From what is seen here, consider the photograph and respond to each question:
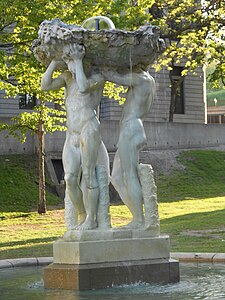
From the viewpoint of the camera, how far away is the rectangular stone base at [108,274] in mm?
10836

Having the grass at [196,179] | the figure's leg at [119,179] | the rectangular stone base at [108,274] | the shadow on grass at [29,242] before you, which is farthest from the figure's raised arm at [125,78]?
the grass at [196,179]

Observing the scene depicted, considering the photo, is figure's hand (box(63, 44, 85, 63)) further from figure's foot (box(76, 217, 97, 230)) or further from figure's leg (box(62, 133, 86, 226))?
figure's foot (box(76, 217, 97, 230))

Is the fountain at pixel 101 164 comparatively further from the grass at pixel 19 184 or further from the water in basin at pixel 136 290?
the grass at pixel 19 184

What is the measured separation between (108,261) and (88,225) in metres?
0.59

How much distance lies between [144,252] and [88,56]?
9.72ft

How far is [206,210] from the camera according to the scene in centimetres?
2898

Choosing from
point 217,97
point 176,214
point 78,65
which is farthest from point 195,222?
point 217,97

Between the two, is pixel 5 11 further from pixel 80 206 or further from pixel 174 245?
pixel 80 206

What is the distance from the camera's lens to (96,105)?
11781 mm

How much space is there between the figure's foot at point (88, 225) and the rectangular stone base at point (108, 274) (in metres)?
0.57

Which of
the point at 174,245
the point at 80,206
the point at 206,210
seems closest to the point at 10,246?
the point at 174,245

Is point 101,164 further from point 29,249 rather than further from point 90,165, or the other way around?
point 29,249

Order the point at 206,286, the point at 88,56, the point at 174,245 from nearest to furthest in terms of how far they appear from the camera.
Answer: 1. the point at 206,286
2. the point at 88,56
3. the point at 174,245

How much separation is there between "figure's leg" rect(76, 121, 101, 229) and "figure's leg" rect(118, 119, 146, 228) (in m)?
0.46
